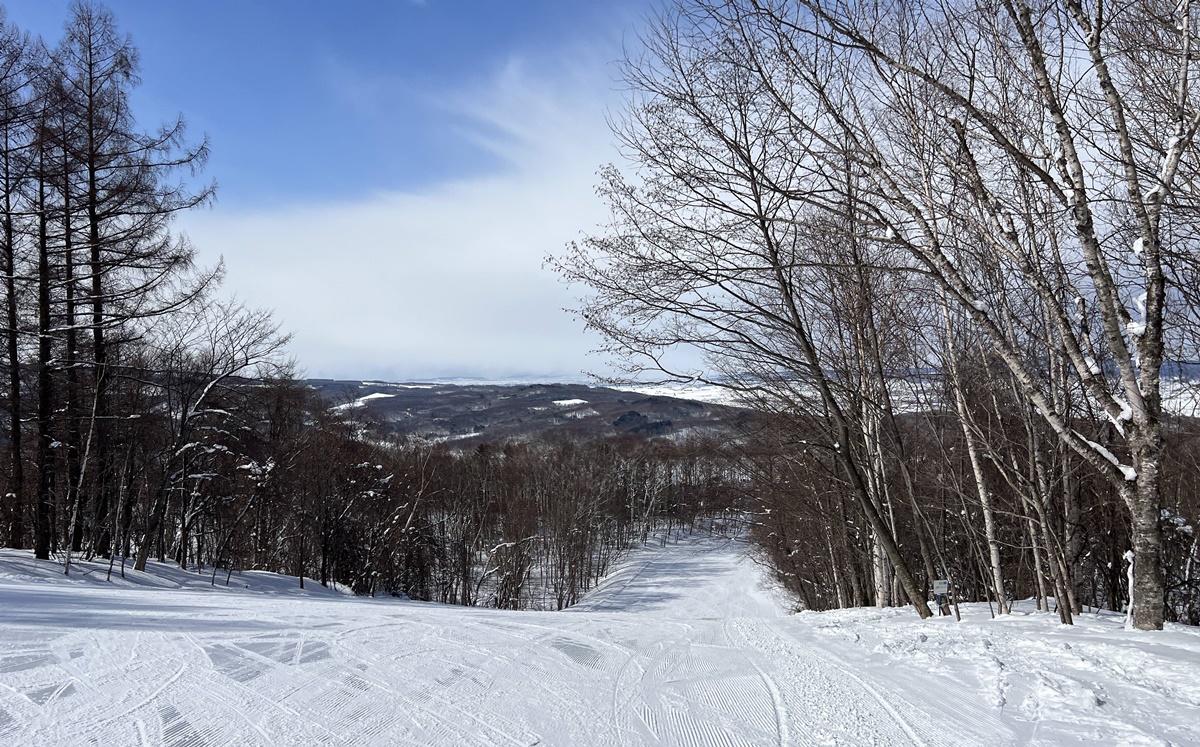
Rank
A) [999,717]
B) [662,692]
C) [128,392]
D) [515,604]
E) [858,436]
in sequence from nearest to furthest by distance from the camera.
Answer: [999,717], [662,692], [858,436], [128,392], [515,604]

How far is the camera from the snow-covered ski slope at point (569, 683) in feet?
10.5

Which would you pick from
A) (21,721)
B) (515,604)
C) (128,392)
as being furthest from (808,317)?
(515,604)

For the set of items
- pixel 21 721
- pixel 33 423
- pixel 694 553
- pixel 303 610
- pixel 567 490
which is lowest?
pixel 694 553

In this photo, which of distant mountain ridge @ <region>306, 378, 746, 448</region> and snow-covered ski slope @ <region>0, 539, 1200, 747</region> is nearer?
snow-covered ski slope @ <region>0, 539, 1200, 747</region>

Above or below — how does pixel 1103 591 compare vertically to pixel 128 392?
below

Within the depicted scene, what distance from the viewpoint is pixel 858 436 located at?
14.7 metres

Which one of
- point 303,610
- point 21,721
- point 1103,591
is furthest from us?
point 1103,591

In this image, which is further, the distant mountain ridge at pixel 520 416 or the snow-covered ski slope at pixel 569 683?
the distant mountain ridge at pixel 520 416

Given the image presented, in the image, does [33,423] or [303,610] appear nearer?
[303,610]

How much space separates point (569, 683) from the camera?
13.8 ft

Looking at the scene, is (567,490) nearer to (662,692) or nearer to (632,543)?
(632,543)

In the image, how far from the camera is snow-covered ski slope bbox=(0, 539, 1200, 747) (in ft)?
10.5

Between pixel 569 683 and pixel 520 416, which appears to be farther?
pixel 520 416

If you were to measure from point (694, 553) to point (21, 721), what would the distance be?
65194 mm
